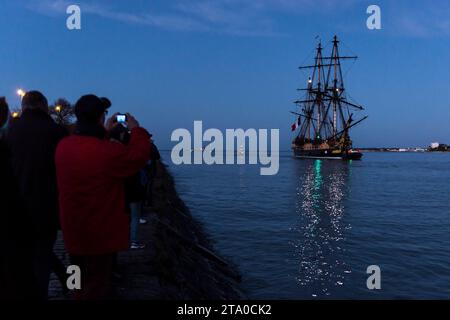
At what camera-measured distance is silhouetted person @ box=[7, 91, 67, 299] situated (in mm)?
3809

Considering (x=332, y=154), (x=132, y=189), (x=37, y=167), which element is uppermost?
(x=332, y=154)

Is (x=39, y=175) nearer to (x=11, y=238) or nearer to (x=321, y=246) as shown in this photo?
(x=11, y=238)

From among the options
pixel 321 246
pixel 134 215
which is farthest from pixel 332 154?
pixel 134 215

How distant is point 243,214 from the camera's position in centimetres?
2581

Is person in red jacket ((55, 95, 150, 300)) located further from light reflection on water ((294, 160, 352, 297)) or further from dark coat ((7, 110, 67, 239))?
light reflection on water ((294, 160, 352, 297))

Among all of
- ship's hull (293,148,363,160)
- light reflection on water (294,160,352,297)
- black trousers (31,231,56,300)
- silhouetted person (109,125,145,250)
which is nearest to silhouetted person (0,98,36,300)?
black trousers (31,231,56,300)

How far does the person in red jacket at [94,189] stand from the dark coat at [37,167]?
1.26 ft

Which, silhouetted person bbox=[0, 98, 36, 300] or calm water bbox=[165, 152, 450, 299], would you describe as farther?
calm water bbox=[165, 152, 450, 299]

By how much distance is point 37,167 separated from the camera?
3844mm

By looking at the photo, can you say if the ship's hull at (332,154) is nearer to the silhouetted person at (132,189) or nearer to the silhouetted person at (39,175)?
the silhouetted person at (132,189)

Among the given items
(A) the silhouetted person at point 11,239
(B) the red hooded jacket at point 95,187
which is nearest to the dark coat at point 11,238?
(A) the silhouetted person at point 11,239

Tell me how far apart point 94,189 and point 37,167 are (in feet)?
2.60
